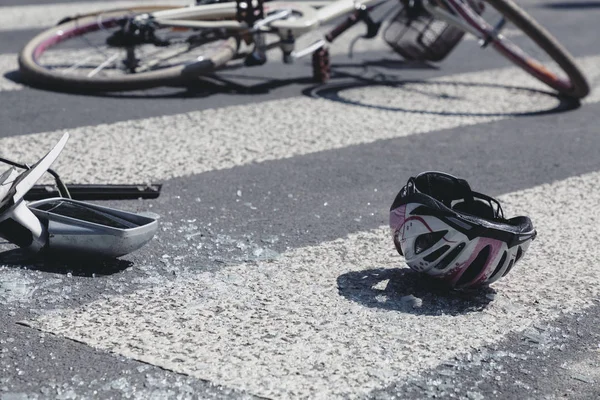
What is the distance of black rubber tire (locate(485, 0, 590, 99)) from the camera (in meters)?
6.46

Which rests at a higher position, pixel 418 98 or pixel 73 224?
pixel 73 224

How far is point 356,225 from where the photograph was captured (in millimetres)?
4148

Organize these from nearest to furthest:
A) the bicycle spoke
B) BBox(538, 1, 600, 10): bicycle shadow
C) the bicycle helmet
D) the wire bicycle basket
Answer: the bicycle helmet < the bicycle spoke < the wire bicycle basket < BBox(538, 1, 600, 10): bicycle shadow

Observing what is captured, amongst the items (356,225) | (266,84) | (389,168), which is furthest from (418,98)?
(356,225)

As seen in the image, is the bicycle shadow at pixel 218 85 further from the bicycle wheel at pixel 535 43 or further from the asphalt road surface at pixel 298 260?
the bicycle wheel at pixel 535 43

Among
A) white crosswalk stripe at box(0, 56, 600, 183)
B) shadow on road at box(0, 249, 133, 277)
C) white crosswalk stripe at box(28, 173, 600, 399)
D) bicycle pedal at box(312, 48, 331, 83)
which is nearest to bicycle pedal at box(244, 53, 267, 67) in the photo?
white crosswalk stripe at box(0, 56, 600, 183)

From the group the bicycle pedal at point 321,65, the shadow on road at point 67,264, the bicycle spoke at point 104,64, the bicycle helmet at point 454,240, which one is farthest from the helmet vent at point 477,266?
the bicycle spoke at point 104,64

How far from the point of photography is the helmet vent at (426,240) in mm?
3332

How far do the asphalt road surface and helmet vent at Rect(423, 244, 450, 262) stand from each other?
0.15m

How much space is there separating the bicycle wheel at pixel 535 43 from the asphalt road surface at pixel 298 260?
0.14 meters

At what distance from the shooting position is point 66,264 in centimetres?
353

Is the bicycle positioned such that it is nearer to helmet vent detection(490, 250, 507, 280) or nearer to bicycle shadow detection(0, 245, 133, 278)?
bicycle shadow detection(0, 245, 133, 278)

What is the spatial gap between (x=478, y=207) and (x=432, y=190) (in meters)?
0.18

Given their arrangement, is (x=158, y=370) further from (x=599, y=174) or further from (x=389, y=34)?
(x=389, y=34)
